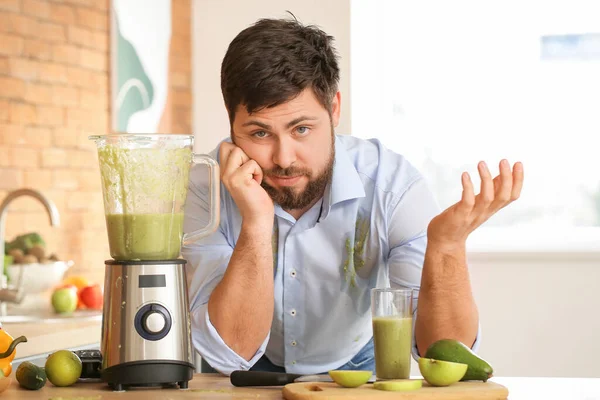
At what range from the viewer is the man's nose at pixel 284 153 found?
2121 millimetres

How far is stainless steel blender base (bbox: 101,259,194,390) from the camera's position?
1642mm

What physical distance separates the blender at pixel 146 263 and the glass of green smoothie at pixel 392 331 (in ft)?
1.12

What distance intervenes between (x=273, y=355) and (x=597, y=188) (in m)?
2.14

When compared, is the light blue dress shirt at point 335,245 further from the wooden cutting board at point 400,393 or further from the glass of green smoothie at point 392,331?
the wooden cutting board at point 400,393

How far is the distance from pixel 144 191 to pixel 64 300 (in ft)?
5.04

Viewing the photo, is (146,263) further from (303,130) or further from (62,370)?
(303,130)

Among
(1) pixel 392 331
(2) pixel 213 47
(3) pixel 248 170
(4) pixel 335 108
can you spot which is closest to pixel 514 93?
(2) pixel 213 47

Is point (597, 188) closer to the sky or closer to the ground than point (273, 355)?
closer to the sky

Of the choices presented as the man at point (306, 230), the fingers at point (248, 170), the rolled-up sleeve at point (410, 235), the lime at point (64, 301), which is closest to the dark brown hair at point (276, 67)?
the man at point (306, 230)

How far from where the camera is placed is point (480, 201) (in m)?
1.78

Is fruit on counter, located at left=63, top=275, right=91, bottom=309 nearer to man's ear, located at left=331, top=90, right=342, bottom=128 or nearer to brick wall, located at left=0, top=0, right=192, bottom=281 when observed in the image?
brick wall, located at left=0, top=0, right=192, bottom=281

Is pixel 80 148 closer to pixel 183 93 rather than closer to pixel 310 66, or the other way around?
pixel 183 93

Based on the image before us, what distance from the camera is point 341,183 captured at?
7.44 ft

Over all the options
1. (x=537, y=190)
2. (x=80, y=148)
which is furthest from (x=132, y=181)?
(x=80, y=148)
